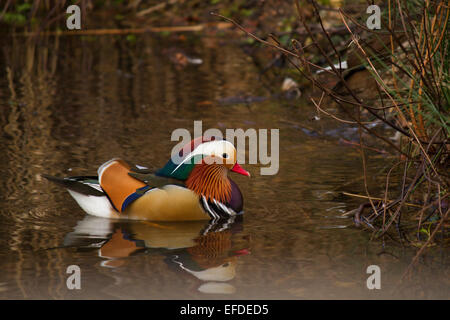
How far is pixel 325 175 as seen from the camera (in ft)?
22.9

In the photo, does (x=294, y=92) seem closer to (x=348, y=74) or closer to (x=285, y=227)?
(x=348, y=74)

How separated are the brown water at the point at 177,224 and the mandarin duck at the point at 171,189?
10 centimetres

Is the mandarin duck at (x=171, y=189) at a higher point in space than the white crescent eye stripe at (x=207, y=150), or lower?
lower

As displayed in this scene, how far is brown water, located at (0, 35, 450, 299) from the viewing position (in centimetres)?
475

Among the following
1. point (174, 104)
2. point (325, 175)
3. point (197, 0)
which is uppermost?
point (197, 0)

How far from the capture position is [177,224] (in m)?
5.88

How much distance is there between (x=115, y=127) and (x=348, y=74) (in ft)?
7.72

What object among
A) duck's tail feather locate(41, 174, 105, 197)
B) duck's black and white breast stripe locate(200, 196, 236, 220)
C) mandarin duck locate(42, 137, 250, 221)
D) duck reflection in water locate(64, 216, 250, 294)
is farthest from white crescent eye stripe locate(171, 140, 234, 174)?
duck's tail feather locate(41, 174, 105, 197)

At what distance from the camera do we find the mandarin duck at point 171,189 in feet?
19.2

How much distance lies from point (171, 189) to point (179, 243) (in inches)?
19.7

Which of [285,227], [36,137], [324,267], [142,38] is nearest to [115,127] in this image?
[36,137]

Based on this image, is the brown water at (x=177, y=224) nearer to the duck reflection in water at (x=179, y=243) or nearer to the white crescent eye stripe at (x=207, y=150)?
the duck reflection in water at (x=179, y=243)

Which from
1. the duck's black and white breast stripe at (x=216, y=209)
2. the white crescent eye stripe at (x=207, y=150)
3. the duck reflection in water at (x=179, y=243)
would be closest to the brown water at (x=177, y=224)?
the duck reflection in water at (x=179, y=243)

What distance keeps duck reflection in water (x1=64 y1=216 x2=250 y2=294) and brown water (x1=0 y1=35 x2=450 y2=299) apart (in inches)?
0.5
